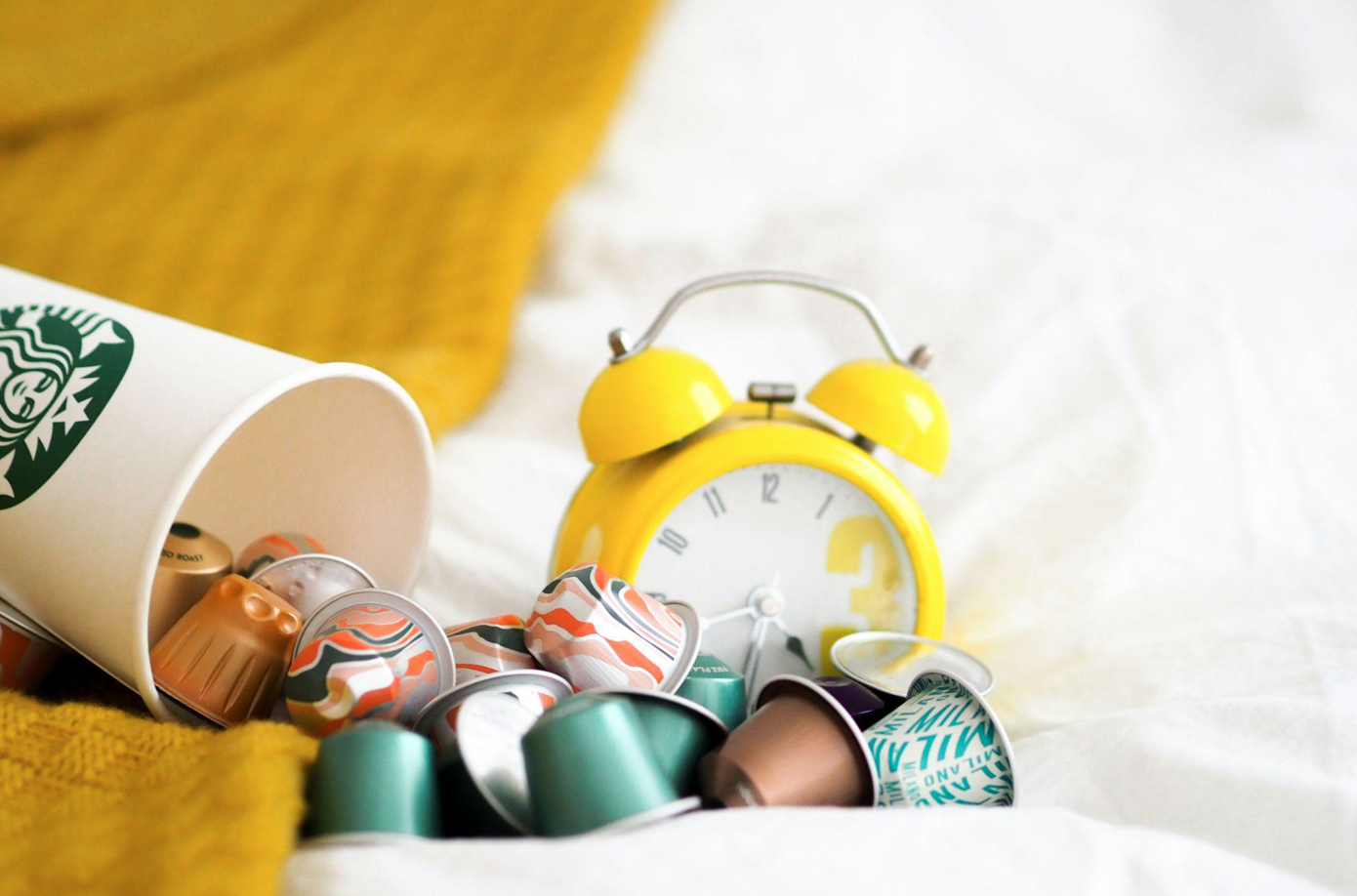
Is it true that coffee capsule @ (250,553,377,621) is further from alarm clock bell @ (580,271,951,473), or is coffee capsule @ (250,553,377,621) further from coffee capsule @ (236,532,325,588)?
alarm clock bell @ (580,271,951,473)

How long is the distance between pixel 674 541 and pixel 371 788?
40cm

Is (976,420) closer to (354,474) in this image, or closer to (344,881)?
(354,474)

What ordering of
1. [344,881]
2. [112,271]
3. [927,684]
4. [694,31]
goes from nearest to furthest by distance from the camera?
[344,881] < [927,684] < [112,271] < [694,31]

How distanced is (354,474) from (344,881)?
1.70 feet

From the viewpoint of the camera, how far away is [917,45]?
1.86m

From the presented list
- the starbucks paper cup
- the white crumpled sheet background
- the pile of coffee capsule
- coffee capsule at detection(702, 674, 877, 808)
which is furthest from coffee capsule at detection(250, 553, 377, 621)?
coffee capsule at detection(702, 674, 877, 808)

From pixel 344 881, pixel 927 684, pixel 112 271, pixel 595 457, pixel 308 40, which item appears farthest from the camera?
pixel 308 40

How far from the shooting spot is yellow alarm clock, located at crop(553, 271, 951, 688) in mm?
920

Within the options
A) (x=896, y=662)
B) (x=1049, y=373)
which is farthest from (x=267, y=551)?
(x=1049, y=373)

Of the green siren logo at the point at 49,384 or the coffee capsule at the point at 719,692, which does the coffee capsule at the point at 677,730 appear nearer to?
the coffee capsule at the point at 719,692

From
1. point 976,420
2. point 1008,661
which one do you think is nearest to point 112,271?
point 976,420

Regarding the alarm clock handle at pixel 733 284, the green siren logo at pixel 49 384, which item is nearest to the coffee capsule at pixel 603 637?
the alarm clock handle at pixel 733 284

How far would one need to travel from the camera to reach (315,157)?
1738mm

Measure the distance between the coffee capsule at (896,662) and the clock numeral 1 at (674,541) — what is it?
16 cm
